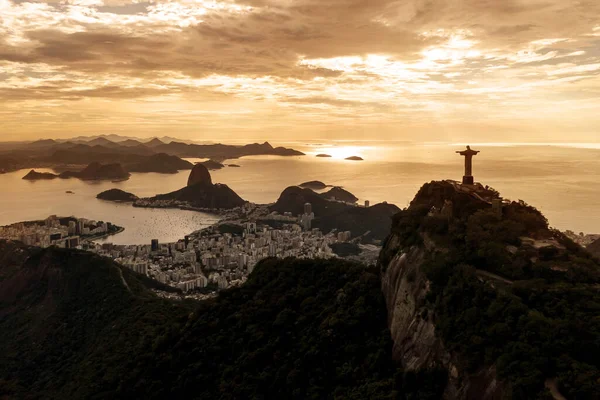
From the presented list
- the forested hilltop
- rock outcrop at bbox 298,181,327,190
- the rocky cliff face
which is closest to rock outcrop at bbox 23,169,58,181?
rock outcrop at bbox 298,181,327,190

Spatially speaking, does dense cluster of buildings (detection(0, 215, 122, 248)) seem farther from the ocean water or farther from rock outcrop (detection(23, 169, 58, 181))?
rock outcrop (detection(23, 169, 58, 181))

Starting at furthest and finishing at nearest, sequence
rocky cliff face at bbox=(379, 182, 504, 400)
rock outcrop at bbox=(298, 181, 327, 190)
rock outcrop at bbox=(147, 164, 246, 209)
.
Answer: rock outcrop at bbox=(298, 181, 327, 190) < rock outcrop at bbox=(147, 164, 246, 209) < rocky cliff face at bbox=(379, 182, 504, 400)

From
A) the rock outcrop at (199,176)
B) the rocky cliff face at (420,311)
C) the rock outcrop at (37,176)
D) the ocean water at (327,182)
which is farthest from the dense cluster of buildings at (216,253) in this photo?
the rock outcrop at (37,176)

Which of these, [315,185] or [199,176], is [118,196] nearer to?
[199,176]

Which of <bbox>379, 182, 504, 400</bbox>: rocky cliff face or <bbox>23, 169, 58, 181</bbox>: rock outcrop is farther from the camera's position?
<bbox>23, 169, 58, 181</bbox>: rock outcrop

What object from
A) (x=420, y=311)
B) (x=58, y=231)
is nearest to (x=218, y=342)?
(x=420, y=311)

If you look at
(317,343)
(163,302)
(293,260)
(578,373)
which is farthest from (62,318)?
(578,373)

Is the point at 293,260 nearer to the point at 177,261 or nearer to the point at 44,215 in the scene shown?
the point at 177,261

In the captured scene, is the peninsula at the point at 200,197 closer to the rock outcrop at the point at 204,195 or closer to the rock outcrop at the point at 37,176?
the rock outcrop at the point at 204,195
